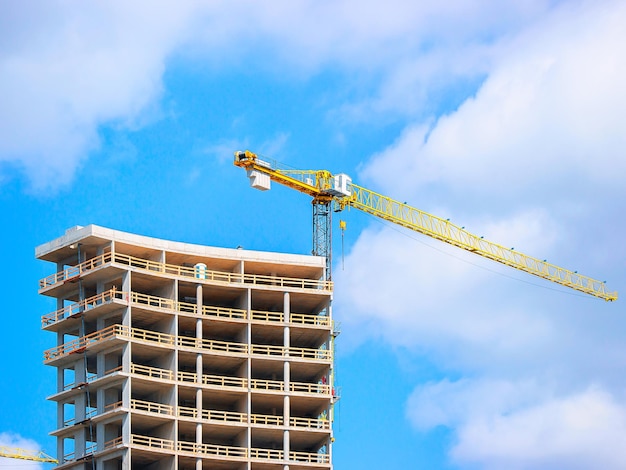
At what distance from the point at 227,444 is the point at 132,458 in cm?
1261

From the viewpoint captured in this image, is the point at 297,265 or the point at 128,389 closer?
the point at 128,389

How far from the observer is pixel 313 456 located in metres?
184

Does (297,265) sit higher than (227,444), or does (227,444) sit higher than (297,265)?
(297,265)

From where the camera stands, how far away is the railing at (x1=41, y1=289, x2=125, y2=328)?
7038 inches

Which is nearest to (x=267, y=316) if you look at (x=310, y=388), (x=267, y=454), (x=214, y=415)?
(x=310, y=388)

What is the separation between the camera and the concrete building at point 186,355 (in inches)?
6959

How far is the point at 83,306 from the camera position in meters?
180

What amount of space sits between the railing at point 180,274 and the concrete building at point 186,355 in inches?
6.7

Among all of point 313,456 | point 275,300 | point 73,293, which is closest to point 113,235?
point 73,293

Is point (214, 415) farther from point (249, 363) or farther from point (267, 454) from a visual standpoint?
point (267, 454)

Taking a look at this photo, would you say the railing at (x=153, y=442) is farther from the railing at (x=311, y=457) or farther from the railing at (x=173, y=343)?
the railing at (x=311, y=457)

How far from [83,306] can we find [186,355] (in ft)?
40.9

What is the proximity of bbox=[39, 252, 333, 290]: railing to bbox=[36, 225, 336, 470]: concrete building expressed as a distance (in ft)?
0.56

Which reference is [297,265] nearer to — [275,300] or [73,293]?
[275,300]
